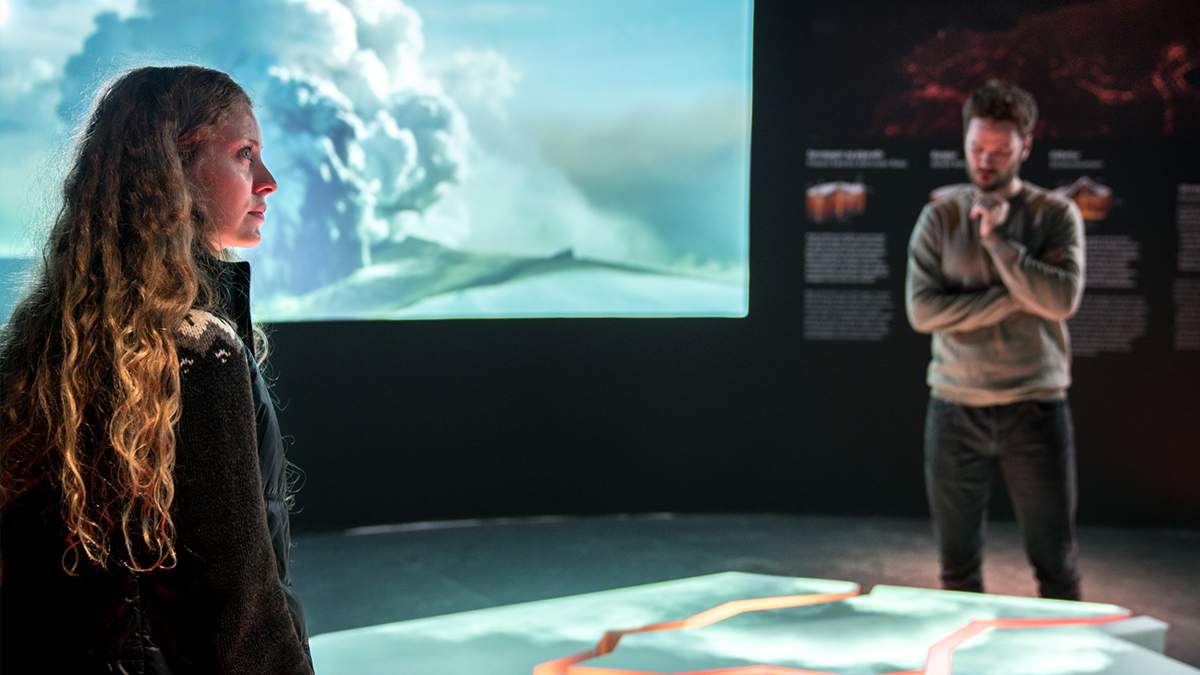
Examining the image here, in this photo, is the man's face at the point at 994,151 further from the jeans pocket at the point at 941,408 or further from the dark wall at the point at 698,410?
the dark wall at the point at 698,410

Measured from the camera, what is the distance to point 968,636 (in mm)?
2055

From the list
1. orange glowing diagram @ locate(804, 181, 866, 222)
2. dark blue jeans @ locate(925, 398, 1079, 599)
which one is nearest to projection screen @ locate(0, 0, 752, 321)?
orange glowing diagram @ locate(804, 181, 866, 222)

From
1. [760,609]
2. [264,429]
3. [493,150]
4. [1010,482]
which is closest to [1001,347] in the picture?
[1010,482]

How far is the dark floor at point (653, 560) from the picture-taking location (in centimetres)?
400

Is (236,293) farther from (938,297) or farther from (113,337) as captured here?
(938,297)

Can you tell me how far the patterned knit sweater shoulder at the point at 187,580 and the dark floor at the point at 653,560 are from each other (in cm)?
273

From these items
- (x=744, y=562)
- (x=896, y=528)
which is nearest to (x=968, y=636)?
(x=744, y=562)

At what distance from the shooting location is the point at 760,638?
6.75 ft

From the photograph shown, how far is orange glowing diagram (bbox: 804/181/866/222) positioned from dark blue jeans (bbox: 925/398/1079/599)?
209cm

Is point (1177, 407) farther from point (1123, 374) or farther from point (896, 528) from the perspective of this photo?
point (896, 528)

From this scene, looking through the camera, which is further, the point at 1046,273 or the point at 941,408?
the point at 941,408

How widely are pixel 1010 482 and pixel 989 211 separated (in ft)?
3.07

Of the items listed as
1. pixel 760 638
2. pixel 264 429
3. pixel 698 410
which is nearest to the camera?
pixel 264 429

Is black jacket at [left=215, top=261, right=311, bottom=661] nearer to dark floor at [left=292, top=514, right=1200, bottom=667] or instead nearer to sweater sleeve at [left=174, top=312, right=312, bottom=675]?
sweater sleeve at [left=174, top=312, right=312, bottom=675]
